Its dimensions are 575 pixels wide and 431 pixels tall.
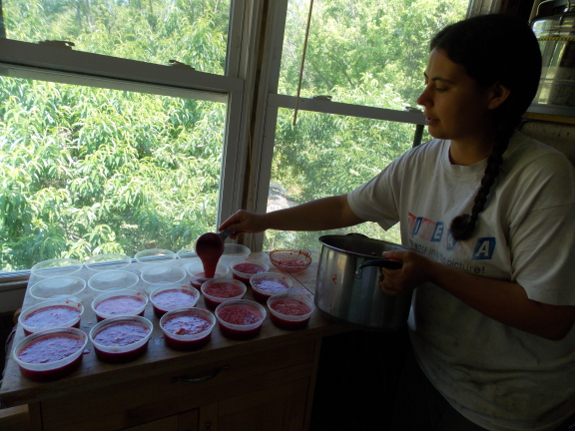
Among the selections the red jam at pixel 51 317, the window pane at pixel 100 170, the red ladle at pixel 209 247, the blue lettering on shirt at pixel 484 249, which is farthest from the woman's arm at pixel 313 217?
the red jam at pixel 51 317

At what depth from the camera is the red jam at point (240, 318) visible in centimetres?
118

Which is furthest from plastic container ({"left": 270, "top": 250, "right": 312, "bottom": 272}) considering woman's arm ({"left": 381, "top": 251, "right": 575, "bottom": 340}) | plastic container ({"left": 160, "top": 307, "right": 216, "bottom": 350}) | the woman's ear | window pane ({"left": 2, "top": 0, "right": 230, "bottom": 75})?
the woman's ear

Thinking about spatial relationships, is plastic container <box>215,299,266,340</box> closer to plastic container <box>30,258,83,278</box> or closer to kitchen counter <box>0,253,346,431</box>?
kitchen counter <box>0,253,346,431</box>

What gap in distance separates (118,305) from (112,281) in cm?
20

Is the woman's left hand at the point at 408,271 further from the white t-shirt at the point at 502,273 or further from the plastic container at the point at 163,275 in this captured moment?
the plastic container at the point at 163,275

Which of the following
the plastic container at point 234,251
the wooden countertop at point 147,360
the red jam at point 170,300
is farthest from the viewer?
the plastic container at point 234,251

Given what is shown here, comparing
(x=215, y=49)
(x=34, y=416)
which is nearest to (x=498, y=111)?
(x=215, y=49)

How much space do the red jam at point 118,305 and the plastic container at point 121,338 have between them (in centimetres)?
5

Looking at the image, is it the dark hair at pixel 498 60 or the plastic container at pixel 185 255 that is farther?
the plastic container at pixel 185 255

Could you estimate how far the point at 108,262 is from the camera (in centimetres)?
159

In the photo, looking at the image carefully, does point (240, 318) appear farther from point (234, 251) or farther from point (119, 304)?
point (234, 251)

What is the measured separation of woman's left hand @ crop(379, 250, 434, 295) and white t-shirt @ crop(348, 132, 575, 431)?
0.15 meters

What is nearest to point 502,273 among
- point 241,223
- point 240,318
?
point 240,318

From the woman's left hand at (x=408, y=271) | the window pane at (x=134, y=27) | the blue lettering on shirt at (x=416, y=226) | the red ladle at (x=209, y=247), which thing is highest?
the window pane at (x=134, y=27)
